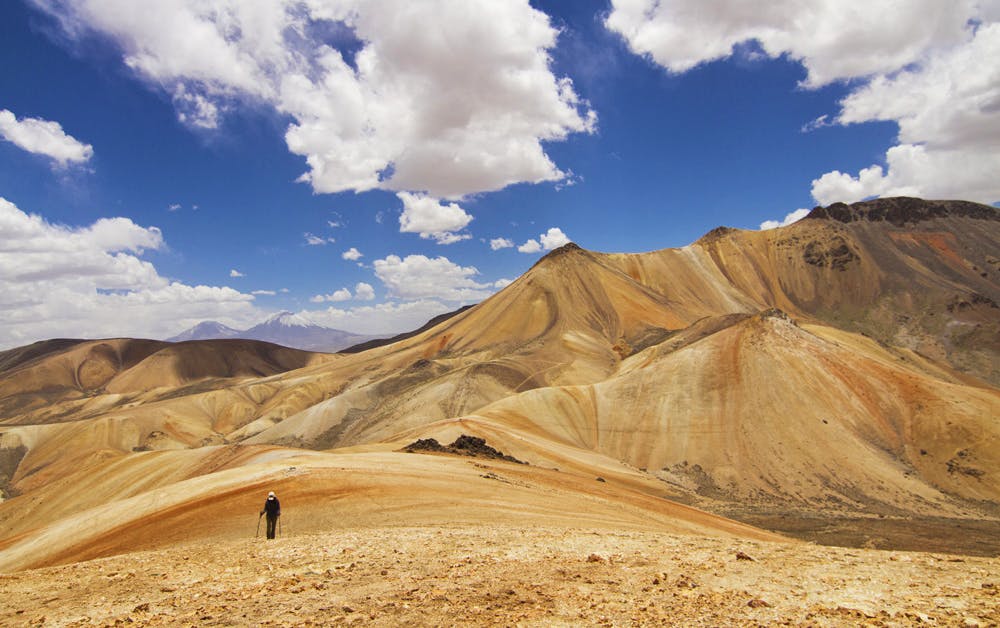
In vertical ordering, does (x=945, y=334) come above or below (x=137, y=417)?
above

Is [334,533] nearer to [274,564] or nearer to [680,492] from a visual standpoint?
[274,564]

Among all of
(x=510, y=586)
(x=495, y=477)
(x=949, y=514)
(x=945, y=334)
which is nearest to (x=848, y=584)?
(x=510, y=586)

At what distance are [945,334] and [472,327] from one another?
79898 mm

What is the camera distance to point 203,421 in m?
86.2

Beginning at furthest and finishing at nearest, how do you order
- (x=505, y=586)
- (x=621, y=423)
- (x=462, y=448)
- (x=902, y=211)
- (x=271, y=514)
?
(x=902, y=211), (x=621, y=423), (x=462, y=448), (x=271, y=514), (x=505, y=586)

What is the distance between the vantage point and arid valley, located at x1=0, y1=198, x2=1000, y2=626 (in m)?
8.70

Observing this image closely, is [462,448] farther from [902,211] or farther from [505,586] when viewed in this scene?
[902,211]

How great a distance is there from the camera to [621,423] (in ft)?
151

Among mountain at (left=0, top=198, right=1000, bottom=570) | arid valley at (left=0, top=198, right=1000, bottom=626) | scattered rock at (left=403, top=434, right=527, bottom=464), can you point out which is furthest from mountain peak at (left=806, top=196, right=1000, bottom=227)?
scattered rock at (left=403, top=434, right=527, bottom=464)

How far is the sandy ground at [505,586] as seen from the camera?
299 inches

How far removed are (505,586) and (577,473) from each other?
24025 mm

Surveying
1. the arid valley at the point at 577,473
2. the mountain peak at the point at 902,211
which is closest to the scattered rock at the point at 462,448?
the arid valley at the point at 577,473

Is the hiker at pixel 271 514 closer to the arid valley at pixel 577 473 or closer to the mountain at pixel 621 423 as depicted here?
the arid valley at pixel 577 473

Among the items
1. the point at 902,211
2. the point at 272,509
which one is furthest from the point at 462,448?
the point at 902,211
